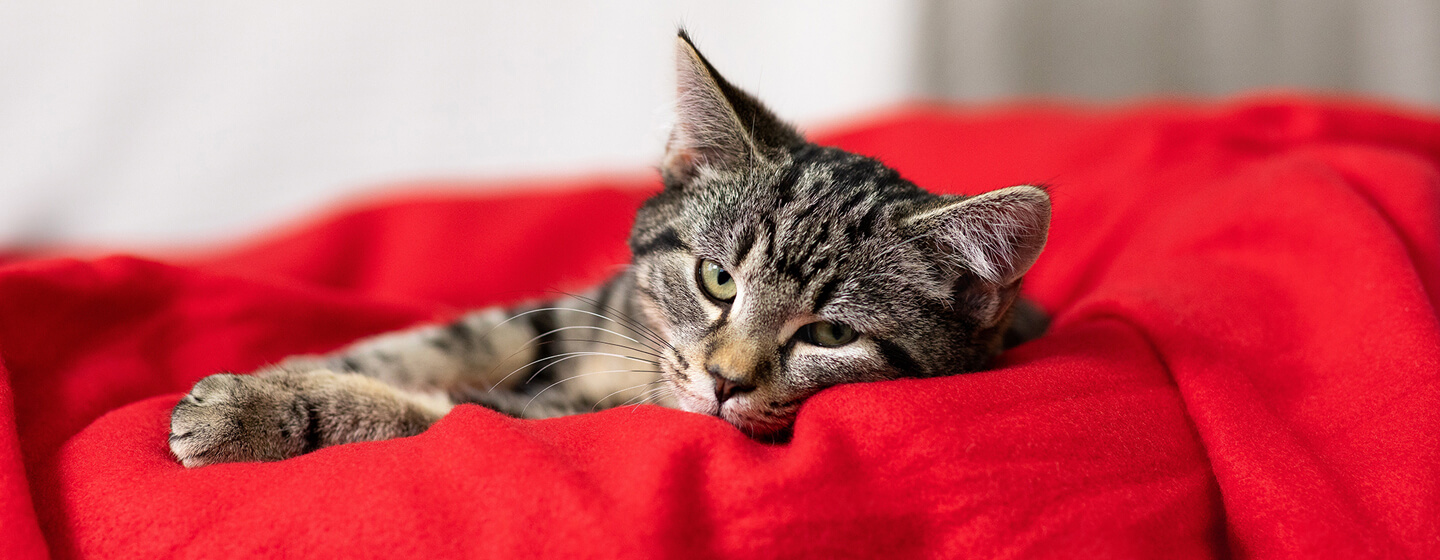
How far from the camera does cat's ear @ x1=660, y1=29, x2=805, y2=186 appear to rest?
3.55 feet

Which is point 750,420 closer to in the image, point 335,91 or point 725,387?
point 725,387

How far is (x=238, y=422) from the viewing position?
3.05 ft

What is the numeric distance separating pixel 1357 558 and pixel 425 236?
6.18ft

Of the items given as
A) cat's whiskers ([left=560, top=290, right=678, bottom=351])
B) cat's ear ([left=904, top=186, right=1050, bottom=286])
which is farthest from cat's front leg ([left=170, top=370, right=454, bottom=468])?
cat's ear ([left=904, top=186, right=1050, bottom=286])

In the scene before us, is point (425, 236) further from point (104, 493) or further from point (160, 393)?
point (104, 493)

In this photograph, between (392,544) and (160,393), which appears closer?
(392,544)

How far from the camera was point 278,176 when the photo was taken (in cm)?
259

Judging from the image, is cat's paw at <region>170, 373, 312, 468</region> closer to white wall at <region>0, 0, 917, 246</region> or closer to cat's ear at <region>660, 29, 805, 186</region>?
cat's ear at <region>660, 29, 805, 186</region>

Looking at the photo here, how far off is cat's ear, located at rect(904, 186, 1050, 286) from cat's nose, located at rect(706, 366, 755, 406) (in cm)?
29

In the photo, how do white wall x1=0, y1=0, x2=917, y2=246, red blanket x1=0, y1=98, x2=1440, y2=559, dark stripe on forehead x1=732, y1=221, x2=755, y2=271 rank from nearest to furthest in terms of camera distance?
red blanket x1=0, y1=98, x2=1440, y2=559, dark stripe on forehead x1=732, y1=221, x2=755, y2=271, white wall x1=0, y1=0, x2=917, y2=246

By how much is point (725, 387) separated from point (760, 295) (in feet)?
0.41

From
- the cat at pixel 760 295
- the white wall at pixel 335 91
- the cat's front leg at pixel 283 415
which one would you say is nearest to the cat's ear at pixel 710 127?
the cat at pixel 760 295

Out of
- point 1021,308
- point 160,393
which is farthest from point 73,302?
point 1021,308

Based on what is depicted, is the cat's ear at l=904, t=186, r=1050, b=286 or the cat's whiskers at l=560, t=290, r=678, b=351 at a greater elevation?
the cat's ear at l=904, t=186, r=1050, b=286
